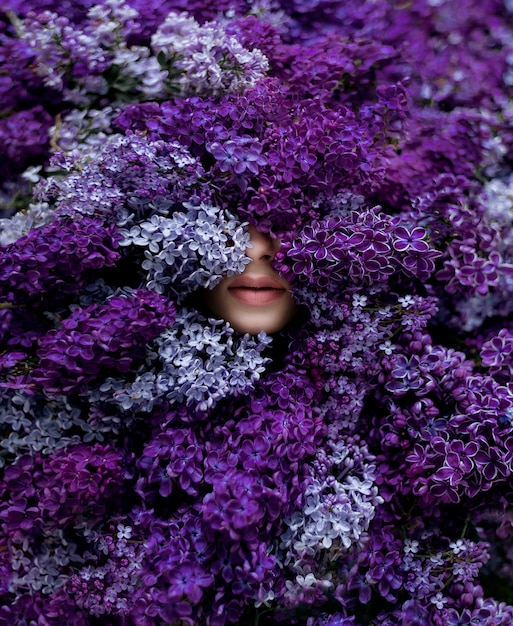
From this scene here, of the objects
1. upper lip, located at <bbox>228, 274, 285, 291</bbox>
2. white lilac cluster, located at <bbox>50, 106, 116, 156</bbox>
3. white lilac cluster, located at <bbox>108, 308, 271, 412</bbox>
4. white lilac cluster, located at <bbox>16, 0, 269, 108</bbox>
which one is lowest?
white lilac cluster, located at <bbox>108, 308, 271, 412</bbox>

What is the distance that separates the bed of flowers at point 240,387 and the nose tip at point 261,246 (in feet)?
0.10

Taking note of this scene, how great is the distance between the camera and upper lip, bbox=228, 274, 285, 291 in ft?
4.33

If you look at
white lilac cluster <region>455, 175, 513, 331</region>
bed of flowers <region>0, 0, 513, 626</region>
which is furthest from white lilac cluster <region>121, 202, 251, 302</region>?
white lilac cluster <region>455, 175, 513, 331</region>

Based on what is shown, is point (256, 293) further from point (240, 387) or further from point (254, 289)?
point (240, 387)

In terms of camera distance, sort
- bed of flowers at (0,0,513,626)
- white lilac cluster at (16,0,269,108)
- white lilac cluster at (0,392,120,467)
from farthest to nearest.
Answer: white lilac cluster at (16,0,269,108) → white lilac cluster at (0,392,120,467) → bed of flowers at (0,0,513,626)

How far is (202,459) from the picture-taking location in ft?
3.96

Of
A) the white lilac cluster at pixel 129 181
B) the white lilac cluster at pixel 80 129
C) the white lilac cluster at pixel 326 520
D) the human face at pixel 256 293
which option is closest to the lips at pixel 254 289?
the human face at pixel 256 293

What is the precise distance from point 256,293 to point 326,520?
1.45 ft

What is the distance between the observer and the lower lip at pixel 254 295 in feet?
4.35

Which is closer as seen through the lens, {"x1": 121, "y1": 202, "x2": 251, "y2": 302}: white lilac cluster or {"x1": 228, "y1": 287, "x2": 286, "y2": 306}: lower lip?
{"x1": 121, "y1": 202, "x2": 251, "y2": 302}: white lilac cluster

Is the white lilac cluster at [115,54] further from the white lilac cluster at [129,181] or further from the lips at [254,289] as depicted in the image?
the lips at [254,289]

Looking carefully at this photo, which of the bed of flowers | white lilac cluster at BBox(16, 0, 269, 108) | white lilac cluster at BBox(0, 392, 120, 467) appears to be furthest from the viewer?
white lilac cluster at BBox(16, 0, 269, 108)

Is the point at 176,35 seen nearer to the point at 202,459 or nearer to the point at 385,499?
the point at 202,459

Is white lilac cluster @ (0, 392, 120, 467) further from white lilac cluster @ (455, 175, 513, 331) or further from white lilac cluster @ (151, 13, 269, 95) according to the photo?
white lilac cluster @ (455, 175, 513, 331)
